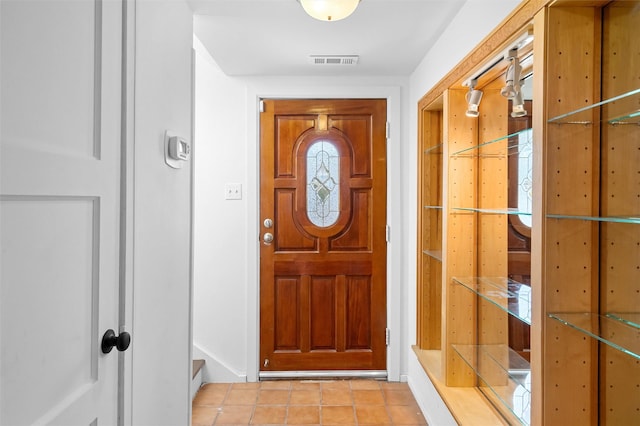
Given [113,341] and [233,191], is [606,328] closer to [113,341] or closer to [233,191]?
[113,341]

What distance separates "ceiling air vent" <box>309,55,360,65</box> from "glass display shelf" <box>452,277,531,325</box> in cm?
145

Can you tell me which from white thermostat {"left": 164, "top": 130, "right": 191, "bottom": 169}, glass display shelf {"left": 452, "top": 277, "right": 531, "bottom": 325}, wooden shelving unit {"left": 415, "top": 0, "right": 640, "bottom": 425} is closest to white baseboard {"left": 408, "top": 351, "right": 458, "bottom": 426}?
glass display shelf {"left": 452, "top": 277, "right": 531, "bottom": 325}

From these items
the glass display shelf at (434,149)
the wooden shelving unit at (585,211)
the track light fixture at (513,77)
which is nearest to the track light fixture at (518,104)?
the track light fixture at (513,77)

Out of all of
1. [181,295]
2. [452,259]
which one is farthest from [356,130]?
[181,295]

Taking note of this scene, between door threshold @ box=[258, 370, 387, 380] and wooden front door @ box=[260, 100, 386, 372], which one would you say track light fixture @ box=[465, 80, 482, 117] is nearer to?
wooden front door @ box=[260, 100, 386, 372]

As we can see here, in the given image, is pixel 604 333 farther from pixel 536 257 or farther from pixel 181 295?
pixel 181 295

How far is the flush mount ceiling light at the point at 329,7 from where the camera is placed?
1.67m

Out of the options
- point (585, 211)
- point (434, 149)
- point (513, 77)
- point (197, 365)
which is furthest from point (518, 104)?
point (197, 365)

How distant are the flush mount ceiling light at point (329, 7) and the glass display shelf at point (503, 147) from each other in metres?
0.81

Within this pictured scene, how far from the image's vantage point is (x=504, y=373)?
5.87 ft

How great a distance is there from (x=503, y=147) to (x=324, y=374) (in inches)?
77.4

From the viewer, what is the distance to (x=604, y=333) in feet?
3.82

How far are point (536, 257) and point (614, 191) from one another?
279 millimetres

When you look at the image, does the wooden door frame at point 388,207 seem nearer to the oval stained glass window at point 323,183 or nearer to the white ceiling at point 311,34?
the white ceiling at point 311,34
